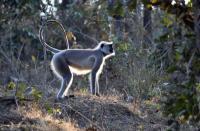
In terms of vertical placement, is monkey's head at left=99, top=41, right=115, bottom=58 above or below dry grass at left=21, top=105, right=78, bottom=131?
above

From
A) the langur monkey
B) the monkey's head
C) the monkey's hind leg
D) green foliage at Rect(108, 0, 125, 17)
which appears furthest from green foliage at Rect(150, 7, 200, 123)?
the monkey's head

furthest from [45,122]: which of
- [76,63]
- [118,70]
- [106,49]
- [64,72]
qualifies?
[118,70]

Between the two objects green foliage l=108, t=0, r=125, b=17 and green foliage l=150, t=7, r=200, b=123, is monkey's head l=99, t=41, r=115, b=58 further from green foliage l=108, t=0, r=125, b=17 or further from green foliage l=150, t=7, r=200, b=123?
green foliage l=108, t=0, r=125, b=17

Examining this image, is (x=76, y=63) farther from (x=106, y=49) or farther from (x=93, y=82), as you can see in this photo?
(x=106, y=49)

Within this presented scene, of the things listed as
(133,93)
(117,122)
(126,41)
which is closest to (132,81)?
(133,93)

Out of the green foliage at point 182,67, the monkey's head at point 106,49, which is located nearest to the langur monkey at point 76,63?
the monkey's head at point 106,49

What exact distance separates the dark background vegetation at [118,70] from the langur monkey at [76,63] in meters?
0.22

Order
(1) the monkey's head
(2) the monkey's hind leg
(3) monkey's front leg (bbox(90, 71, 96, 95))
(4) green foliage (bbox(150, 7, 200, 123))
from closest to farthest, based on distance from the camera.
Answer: (4) green foliage (bbox(150, 7, 200, 123))
(2) the monkey's hind leg
(3) monkey's front leg (bbox(90, 71, 96, 95))
(1) the monkey's head

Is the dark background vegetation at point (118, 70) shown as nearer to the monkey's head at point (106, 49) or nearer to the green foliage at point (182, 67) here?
the green foliage at point (182, 67)

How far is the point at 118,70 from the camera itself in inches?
479

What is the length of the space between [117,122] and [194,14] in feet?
13.8

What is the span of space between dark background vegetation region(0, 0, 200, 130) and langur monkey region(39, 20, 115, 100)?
0.22 m

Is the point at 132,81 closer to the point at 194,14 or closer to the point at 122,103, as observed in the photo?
the point at 122,103

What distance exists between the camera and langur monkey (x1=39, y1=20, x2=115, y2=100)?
10.0 metres
